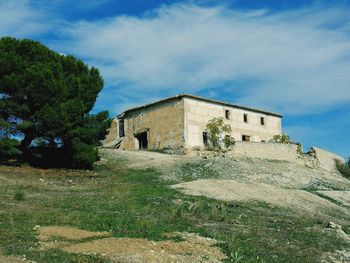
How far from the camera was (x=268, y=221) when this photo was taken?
2167 cm

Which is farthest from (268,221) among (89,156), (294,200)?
(89,156)

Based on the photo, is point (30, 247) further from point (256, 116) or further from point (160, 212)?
point (256, 116)

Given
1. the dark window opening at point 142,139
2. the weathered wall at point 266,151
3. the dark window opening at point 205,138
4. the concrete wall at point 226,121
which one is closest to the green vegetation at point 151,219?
the concrete wall at point 226,121

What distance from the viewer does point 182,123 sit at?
46719 millimetres

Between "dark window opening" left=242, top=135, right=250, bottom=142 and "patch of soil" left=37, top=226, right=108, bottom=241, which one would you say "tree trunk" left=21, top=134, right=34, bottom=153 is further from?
"dark window opening" left=242, top=135, right=250, bottom=142

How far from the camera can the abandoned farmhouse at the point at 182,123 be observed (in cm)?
4706

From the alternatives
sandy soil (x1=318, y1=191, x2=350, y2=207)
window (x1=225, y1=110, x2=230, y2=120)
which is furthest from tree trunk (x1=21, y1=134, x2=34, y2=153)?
window (x1=225, y1=110, x2=230, y2=120)

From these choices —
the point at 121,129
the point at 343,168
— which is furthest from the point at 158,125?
the point at 343,168

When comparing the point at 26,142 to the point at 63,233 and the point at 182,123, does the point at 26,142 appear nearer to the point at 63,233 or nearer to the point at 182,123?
the point at 182,123

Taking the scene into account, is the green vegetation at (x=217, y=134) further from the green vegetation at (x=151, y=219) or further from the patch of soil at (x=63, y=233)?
the patch of soil at (x=63, y=233)

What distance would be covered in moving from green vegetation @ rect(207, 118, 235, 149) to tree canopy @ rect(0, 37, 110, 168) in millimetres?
13773

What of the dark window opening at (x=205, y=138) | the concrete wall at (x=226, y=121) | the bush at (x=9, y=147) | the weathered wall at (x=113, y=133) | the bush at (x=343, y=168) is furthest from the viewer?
the weathered wall at (x=113, y=133)

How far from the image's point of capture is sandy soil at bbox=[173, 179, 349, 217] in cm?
2627

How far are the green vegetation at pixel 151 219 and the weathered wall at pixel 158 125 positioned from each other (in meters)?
18.0
